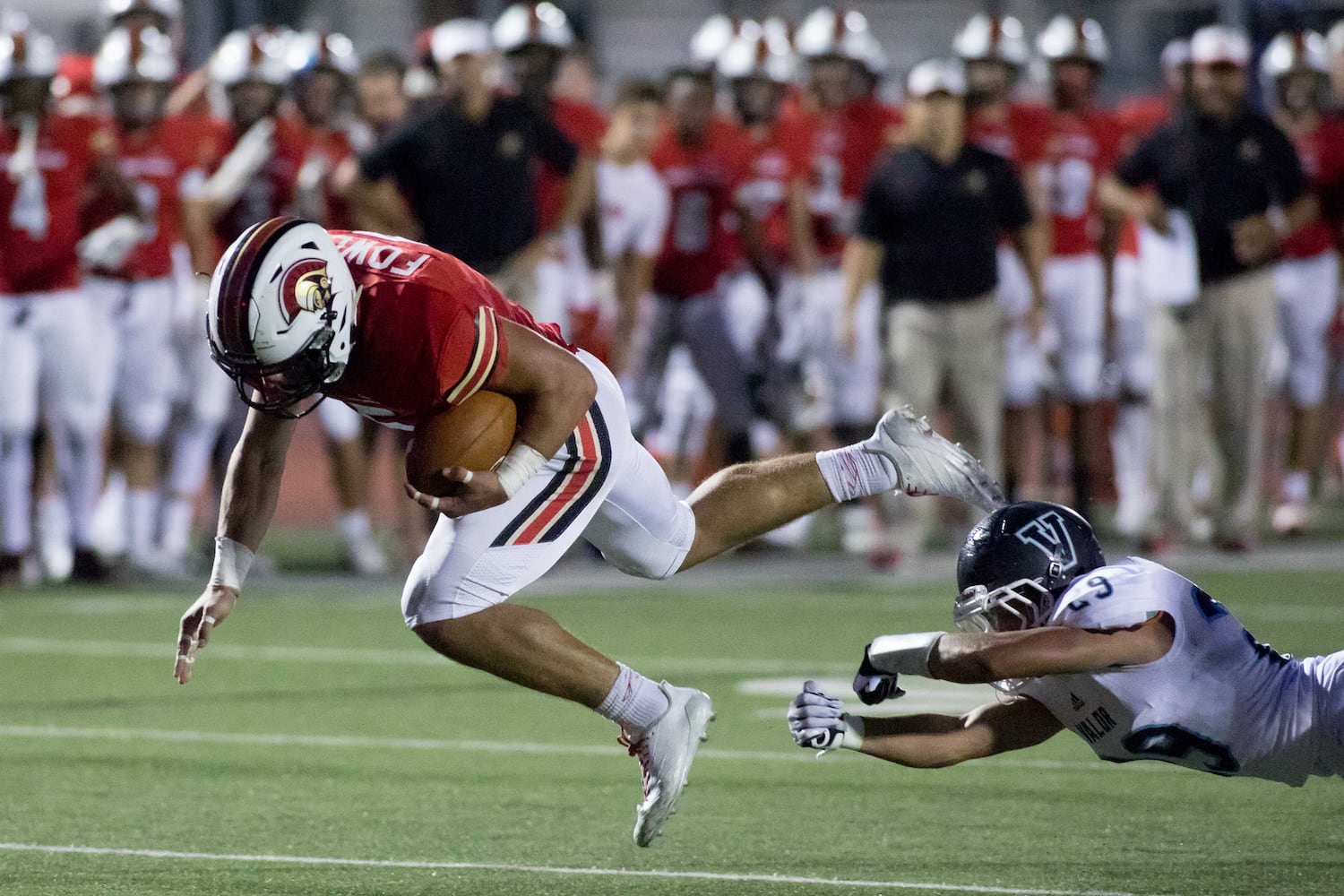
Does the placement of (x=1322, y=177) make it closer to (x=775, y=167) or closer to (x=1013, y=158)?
(x=1013, y=158)

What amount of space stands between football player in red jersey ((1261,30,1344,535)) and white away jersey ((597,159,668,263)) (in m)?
3.49

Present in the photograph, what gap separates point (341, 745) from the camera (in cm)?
683

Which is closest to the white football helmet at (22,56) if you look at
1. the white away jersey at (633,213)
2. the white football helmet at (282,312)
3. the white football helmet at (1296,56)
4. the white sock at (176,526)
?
the white sock at (176,526)

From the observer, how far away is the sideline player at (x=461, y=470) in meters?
4.87

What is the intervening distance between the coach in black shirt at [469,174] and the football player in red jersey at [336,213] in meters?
0.59

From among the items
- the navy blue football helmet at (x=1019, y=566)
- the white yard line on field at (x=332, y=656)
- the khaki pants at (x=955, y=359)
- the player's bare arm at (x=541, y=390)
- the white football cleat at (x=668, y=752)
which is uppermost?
the player's bare arm at (x=541, y=390)

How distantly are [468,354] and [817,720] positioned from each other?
1.19m

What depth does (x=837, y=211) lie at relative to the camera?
1342 centimetres

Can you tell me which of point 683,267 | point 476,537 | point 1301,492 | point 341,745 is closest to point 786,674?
point 341,745

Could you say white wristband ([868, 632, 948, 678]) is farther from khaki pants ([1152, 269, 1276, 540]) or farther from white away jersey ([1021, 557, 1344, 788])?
khaki pants ([1152, 269, 1276, 540])

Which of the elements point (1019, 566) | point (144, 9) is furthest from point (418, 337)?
point (144, 9)

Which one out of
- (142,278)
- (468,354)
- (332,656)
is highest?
(468,354)

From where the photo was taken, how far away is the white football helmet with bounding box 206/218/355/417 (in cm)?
481

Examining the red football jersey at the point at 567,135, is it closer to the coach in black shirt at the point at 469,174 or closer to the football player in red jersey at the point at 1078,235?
the coach in black shirt at the point at 469,174
